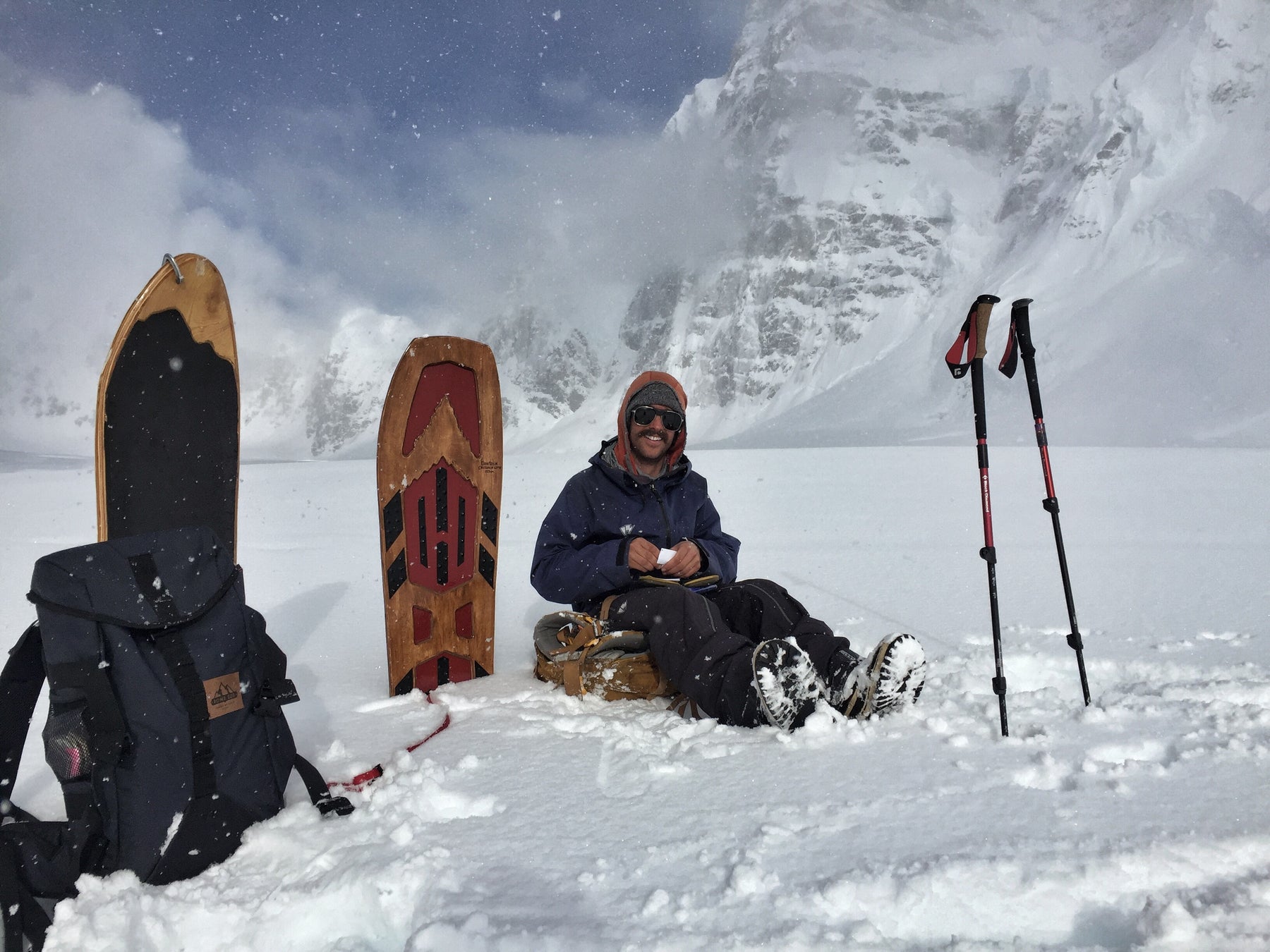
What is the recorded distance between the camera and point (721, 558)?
3566 mm

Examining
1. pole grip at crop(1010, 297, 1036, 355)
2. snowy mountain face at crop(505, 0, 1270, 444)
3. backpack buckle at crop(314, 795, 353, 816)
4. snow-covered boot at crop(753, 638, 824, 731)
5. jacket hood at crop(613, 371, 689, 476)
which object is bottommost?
backpack buckle at crop(314, 795, 353, 816)

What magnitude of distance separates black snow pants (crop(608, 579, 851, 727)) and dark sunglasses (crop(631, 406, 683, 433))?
862 millimetres

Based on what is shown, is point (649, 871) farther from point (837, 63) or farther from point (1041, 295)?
point (837, 63)

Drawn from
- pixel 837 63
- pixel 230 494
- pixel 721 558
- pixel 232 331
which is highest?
pixel 837 63

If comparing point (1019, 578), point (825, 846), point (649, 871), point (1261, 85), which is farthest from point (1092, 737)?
point (1261, 85)

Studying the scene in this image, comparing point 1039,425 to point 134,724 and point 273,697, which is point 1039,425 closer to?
point 273,697

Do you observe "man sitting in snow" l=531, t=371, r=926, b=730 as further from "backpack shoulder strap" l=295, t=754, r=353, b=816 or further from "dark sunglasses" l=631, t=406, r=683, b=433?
"backpack shoulder strap" l=295, t=754, r=353, b=816

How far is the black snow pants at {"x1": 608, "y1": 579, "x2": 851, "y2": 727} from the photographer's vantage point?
265 cm

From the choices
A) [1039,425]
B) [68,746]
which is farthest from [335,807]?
[1039,425]

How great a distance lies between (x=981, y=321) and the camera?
2725 millimetres

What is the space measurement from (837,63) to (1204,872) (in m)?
162

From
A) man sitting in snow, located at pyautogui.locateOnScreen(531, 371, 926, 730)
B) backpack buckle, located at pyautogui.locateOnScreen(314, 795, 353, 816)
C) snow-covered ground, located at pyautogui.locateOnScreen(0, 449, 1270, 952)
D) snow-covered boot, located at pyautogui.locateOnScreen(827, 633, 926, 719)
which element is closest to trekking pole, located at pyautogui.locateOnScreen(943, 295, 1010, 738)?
snow-covered boot, located at pyautogui.locateOnScreen(827, 633, 926, 719)

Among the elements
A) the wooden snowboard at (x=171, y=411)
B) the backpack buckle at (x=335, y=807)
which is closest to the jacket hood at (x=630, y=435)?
the wooden snowboard at (x=171, y=411)

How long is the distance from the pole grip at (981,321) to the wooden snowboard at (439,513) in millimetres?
2348
